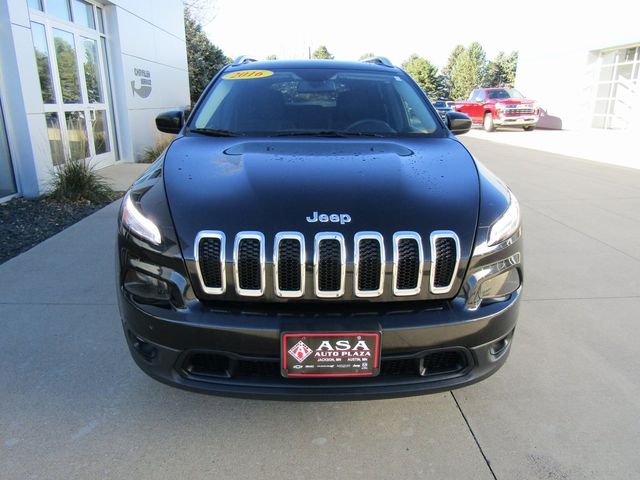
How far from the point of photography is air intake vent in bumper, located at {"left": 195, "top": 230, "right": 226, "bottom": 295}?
193cm

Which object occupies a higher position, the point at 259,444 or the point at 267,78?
the point at 267,78

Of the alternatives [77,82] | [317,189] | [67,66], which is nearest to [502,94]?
[77,82]

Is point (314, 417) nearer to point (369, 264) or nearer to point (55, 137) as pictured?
point (369, 264)

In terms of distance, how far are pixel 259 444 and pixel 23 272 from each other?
300 cm

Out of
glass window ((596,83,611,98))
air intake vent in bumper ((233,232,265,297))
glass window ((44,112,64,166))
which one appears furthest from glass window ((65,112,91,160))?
glass window ((596,83,611,98))

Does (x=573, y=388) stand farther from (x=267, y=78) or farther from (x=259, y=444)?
(x=267, y=78)

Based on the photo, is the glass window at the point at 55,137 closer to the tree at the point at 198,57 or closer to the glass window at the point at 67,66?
the glass window at the point at 67,66

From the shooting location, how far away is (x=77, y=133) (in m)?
8.12

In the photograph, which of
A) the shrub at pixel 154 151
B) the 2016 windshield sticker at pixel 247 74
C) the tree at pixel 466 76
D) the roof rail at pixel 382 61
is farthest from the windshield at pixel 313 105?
the tree at pixel 466 76

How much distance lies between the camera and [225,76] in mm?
3621

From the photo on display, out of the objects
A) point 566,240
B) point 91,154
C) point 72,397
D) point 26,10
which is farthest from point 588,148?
point 72,397

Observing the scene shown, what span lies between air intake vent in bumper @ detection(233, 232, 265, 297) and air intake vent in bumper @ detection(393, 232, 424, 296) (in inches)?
21.3

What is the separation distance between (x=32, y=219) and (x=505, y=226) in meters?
5.50

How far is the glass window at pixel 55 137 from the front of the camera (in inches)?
280
